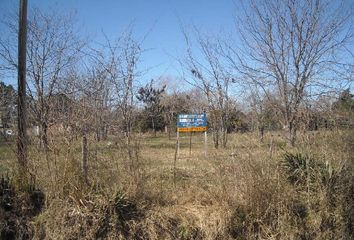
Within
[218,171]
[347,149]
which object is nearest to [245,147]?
[218,171]

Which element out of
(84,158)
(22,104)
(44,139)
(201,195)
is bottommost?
(201,195)

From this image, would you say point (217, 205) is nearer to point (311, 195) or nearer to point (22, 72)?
point (311, 195)

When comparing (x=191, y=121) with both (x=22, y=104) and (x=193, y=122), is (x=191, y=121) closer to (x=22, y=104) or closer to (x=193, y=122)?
(x=193, y=122)

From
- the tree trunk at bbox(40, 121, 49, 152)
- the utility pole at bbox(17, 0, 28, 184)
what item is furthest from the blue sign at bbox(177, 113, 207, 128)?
the tree trunk at bbox(40, 121, 49, 152)

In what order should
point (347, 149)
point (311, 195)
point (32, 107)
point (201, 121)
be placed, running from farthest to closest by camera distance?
1. point (201, 121)
2. point (32, 107)
3. point (347, 149)
4. point (311, 195)

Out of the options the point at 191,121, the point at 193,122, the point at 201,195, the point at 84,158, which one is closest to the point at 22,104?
the point at 84,158

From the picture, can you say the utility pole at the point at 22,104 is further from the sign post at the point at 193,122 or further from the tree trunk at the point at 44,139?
the sign post at the point at 193,122

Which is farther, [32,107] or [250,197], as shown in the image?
[32,107]

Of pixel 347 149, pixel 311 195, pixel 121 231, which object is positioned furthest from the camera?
pixel 347 149

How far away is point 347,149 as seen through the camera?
6.32 m

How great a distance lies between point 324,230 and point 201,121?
11352 mm

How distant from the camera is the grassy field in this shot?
5023mm

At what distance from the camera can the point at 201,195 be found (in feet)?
18.9

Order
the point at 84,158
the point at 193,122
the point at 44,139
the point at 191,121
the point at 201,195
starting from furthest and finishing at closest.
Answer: the point at 193,122 < the point at 191,121 < the point at 201,195 < the point at 44,139 < the point at 84,158
